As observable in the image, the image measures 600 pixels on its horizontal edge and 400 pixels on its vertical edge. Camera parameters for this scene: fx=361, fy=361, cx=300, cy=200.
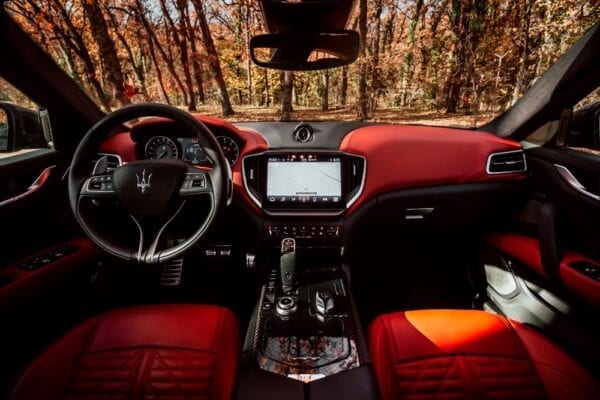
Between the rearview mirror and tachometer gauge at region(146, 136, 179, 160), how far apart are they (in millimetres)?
784

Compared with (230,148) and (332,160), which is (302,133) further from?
(230,148)

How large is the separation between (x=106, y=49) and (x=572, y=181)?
19.3ft

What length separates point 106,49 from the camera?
210 inches

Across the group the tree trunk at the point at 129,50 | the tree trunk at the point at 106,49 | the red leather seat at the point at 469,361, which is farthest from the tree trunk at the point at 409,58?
the red leather seat at the point at 469,361

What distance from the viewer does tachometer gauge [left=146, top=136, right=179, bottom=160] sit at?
2.25 meters

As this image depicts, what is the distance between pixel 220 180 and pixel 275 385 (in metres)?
0.87

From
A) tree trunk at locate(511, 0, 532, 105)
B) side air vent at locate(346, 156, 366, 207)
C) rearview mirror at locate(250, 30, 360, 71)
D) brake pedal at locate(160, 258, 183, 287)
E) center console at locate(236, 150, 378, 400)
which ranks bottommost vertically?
brake pedal at locate(160, 258, 183, 287)

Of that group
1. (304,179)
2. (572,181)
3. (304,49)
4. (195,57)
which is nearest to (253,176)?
(304,179)

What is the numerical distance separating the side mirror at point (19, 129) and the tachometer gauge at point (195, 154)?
0.90 metres

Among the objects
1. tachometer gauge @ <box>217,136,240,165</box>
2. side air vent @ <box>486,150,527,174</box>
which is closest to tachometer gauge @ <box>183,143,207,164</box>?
tachometer gauge @ <box>217,136,240,165</box>

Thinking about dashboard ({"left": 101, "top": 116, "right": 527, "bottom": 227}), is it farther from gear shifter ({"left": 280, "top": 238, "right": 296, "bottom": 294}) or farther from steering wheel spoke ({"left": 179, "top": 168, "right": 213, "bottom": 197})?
steering wheel spoke ({"left": 179, "top": 168, "right": 213, "bottom": 197})

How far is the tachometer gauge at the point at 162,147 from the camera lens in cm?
225

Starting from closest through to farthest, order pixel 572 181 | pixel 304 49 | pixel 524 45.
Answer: pixel 572 181
pixel 304 49
pixel 524 45

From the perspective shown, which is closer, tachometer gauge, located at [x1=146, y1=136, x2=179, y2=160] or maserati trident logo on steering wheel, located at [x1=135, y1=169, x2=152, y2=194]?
maserati trident logo on steering wheel, located at [x1=135, y1=169, x2=152, y2=194]
